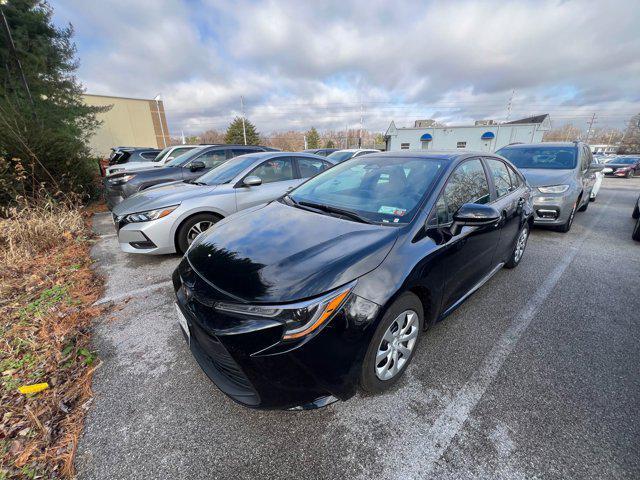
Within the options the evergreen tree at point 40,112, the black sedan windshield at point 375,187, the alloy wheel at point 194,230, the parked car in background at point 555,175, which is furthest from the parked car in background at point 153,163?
the parked car in background at point 555,175

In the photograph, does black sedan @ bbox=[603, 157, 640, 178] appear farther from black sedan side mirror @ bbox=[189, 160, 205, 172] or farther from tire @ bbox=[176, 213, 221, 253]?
tire @ bbox=[176, 213, 221, 253]

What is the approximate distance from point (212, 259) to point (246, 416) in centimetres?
104

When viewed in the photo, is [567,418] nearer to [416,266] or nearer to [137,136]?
[416,266]

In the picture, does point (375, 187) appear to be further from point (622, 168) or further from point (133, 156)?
point (622, 168)

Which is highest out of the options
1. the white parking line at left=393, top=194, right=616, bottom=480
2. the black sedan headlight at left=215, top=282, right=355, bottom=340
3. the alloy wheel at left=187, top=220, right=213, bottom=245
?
the black sedan headlight at left=215, top=282, right=355, bottom=340

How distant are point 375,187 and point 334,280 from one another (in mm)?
1292

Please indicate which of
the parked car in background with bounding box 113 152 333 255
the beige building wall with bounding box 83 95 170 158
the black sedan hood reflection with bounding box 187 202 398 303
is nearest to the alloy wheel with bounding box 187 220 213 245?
the parked car in background with bounding box 113 152 333 255

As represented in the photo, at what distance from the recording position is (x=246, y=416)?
183 cm

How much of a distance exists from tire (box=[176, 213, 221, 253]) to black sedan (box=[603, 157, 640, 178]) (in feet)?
78.9

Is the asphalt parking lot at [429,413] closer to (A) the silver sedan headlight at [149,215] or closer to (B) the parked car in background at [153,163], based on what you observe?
(A) the silver sedan headlight at [149,215]

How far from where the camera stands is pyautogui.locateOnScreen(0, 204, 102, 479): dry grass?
1.63m

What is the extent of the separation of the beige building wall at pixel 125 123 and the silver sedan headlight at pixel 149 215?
40.1 meters

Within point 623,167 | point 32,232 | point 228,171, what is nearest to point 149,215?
point 228,171

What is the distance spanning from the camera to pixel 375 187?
2.58 m
